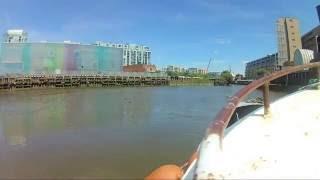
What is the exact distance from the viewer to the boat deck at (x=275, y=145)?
2.75 m

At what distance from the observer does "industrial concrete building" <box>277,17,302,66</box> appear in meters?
66.2

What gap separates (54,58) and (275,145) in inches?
2682

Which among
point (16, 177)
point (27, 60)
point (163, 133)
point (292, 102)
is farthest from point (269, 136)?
point (27, 60)

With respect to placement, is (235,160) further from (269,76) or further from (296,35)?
(296,35)

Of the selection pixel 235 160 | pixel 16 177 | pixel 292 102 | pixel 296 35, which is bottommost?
pixel 16 177

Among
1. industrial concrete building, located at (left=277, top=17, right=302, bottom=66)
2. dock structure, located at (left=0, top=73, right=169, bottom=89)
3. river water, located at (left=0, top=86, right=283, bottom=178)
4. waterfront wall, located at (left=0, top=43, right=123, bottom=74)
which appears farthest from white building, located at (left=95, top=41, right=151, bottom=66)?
river water, located at (left=0, top=86, right=283, bottom=178)

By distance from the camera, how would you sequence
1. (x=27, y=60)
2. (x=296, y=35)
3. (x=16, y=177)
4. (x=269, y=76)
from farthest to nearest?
(x=296, y=35) → (x=27, y=60) → (x=16, y=177) → (x=269, y=76)

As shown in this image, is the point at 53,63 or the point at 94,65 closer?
the point at 53,63

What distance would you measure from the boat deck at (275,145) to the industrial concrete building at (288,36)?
2362 inches

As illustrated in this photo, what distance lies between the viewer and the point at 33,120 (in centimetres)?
1585

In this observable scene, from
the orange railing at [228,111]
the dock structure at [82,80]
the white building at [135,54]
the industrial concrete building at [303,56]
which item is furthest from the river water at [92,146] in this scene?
the white building at [135,54]

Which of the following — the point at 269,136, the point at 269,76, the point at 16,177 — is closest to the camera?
the point at 269,136

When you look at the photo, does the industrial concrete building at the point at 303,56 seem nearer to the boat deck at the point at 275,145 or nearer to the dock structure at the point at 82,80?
the boat deck at the point at 275,145

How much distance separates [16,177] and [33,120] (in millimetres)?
8987
